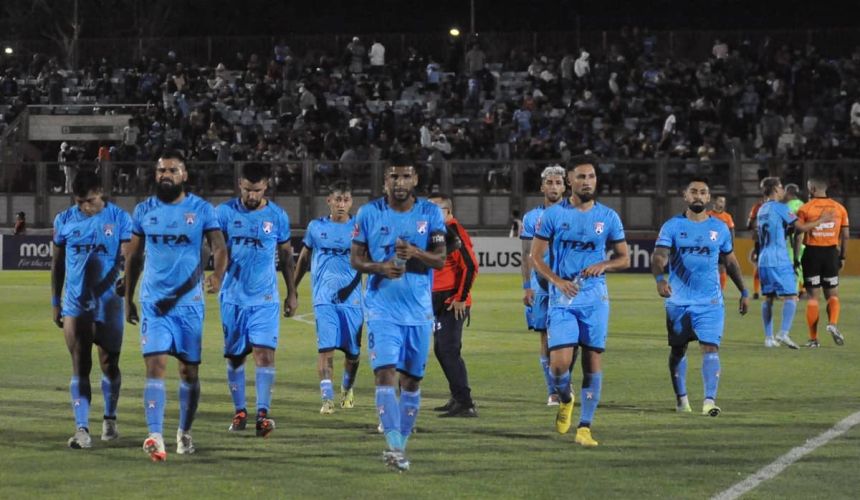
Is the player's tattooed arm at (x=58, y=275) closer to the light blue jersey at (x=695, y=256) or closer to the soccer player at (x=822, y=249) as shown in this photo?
the light blue jersey at (x=695, y=256)

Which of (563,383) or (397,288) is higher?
(397,288)

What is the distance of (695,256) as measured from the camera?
12836 millimetres

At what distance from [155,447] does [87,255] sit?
173cm

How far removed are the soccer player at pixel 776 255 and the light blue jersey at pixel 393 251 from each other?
10.5 metres

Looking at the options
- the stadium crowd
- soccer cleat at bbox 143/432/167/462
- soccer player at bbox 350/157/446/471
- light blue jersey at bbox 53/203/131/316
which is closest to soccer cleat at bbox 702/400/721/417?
soccer player at bbox 350/157/446/471

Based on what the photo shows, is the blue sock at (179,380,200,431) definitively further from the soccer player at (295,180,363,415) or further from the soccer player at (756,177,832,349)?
the soccer player at (756,177,832,349)

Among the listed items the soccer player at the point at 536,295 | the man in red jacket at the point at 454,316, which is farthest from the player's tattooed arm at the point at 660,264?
the man in red jacket at the point at 454,316

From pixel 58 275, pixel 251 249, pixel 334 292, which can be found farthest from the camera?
pixel 334 292

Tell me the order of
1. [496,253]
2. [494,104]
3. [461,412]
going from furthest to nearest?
[494,104], [496,253], [461,412]

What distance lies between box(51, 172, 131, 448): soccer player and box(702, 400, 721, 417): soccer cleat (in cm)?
494

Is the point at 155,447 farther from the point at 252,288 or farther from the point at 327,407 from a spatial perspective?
the point at 327,407

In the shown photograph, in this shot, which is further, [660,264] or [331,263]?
[331,263]

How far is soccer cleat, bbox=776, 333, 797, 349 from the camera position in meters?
19.3

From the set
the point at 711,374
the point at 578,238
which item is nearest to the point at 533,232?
the point at 711,374
